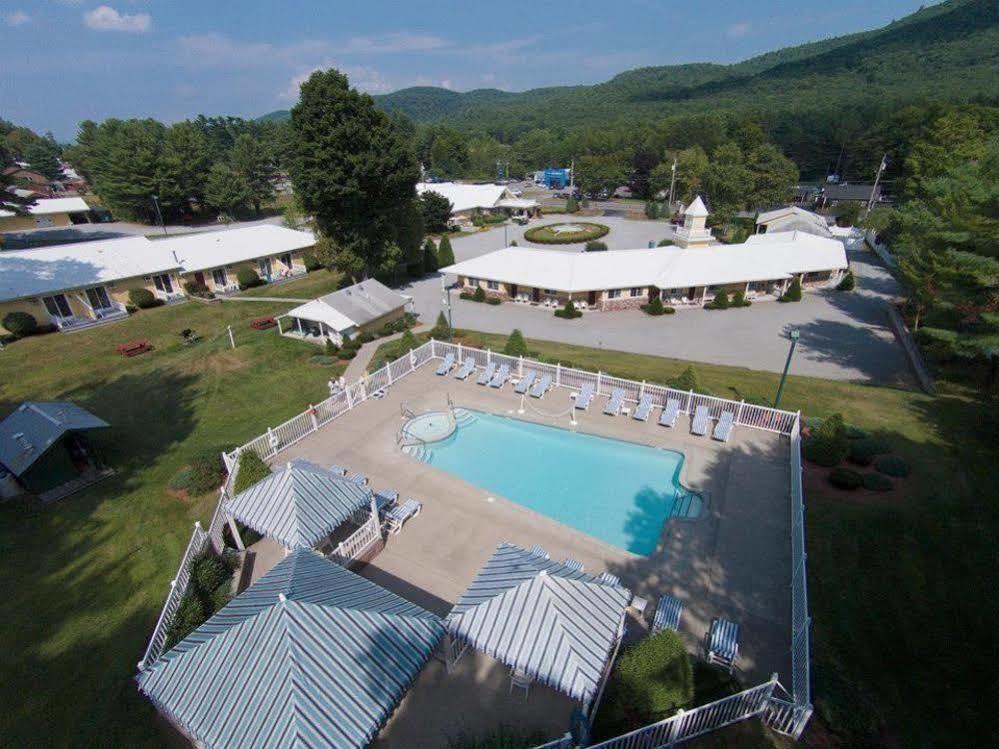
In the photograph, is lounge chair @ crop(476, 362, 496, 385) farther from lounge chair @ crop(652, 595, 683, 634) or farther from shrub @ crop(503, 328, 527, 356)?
lounge chair @ crop(652, 595, 683, 634)

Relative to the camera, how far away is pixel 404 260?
4031cm

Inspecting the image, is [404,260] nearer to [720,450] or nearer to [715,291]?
[715,291]

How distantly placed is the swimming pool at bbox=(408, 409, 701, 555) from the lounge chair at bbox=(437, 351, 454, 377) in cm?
345

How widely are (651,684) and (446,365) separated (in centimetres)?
1703

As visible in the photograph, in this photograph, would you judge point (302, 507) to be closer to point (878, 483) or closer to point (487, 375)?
Answer: point (487, 375)

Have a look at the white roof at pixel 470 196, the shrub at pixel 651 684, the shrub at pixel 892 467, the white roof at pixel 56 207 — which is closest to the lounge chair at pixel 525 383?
the shrub at pixel 892 467

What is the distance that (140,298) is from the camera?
35344mm

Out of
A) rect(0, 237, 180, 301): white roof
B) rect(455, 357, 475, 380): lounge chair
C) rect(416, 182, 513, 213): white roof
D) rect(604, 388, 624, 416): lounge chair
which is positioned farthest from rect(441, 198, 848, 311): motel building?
rect(416, 182, 513, 213): white roof

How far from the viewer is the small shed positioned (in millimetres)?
15078

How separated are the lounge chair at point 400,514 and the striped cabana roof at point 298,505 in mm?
1348

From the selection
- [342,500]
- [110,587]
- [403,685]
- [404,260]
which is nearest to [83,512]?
[110,587]

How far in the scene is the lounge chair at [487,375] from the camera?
22047 mm

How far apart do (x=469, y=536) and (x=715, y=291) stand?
32227 mm

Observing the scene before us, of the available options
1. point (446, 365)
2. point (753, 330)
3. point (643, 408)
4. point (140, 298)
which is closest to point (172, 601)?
point (446, 365)
